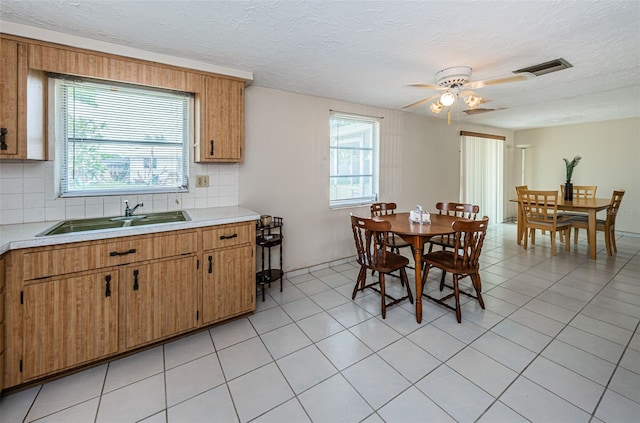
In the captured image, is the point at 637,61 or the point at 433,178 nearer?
the point at 637,61

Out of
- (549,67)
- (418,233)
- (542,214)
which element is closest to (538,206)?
(542,214)

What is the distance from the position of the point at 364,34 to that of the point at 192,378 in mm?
2635

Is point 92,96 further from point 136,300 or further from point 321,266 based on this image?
point 321,266

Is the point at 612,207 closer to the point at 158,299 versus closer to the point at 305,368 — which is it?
the point at 305,368

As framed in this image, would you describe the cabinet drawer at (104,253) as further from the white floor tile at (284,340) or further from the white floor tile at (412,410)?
the white floor tile at (412,410)

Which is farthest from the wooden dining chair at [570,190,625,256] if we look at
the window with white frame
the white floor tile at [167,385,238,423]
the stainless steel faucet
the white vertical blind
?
the stainless steel faucet

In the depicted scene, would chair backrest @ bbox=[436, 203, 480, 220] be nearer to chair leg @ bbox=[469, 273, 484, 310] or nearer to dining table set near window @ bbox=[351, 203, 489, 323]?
dining table set near window @ bbox=[351, 203, 489, 323]

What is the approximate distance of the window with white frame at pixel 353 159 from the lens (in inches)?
154

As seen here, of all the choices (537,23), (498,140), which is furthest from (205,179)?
(498,140)

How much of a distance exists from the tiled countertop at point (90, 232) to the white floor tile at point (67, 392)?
2.94 ft

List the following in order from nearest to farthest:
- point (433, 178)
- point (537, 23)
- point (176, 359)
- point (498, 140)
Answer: point (537, 23), point (176, 359), point (433, 178), point (498, 140)

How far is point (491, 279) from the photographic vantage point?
3424 mm


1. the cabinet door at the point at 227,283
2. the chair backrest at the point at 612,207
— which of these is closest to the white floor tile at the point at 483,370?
the cabinet door at the point at 227,283

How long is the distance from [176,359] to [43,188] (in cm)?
167
